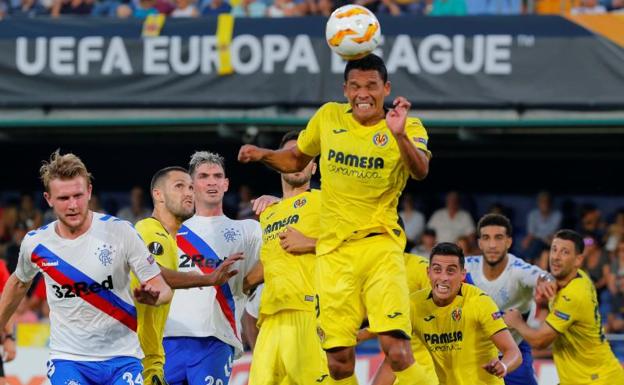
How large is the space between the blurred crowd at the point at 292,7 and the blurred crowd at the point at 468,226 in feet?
8.47

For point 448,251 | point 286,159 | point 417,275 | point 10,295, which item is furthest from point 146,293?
point 417,275

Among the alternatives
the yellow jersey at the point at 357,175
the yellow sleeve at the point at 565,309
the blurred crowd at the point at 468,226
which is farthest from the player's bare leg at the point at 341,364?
the blurred crowd at the point at 468,226

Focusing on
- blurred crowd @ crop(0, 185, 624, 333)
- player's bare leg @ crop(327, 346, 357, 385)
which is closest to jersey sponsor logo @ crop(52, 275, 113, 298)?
player's bare leg @ crop(327, 346, 357, 385)

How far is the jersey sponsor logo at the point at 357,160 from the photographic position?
9.20m

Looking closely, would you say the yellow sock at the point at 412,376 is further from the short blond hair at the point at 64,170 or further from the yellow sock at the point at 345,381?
the short blond hair at the point at 64,170

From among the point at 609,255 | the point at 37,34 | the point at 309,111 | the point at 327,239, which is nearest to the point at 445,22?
the point at 309,111

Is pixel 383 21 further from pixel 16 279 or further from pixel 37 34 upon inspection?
pixel 16 279

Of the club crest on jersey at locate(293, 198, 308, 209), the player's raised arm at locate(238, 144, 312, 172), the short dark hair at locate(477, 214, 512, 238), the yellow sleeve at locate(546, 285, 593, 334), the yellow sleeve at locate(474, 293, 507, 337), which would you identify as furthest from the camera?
the short dark hair at locate(477, 214, 512, 238)

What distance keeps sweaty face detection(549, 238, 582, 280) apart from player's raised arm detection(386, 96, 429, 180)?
3.30m

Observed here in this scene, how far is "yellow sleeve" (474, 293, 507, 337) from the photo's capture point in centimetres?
1100

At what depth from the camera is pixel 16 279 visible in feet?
Answer: 31.4

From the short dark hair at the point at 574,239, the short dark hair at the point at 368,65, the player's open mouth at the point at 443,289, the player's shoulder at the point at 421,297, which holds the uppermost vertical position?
the short dark hair at the point at 368,65

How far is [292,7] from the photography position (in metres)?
19.7

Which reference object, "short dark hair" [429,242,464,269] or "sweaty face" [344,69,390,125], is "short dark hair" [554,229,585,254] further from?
"sweaty face" [344,69,390,125]
